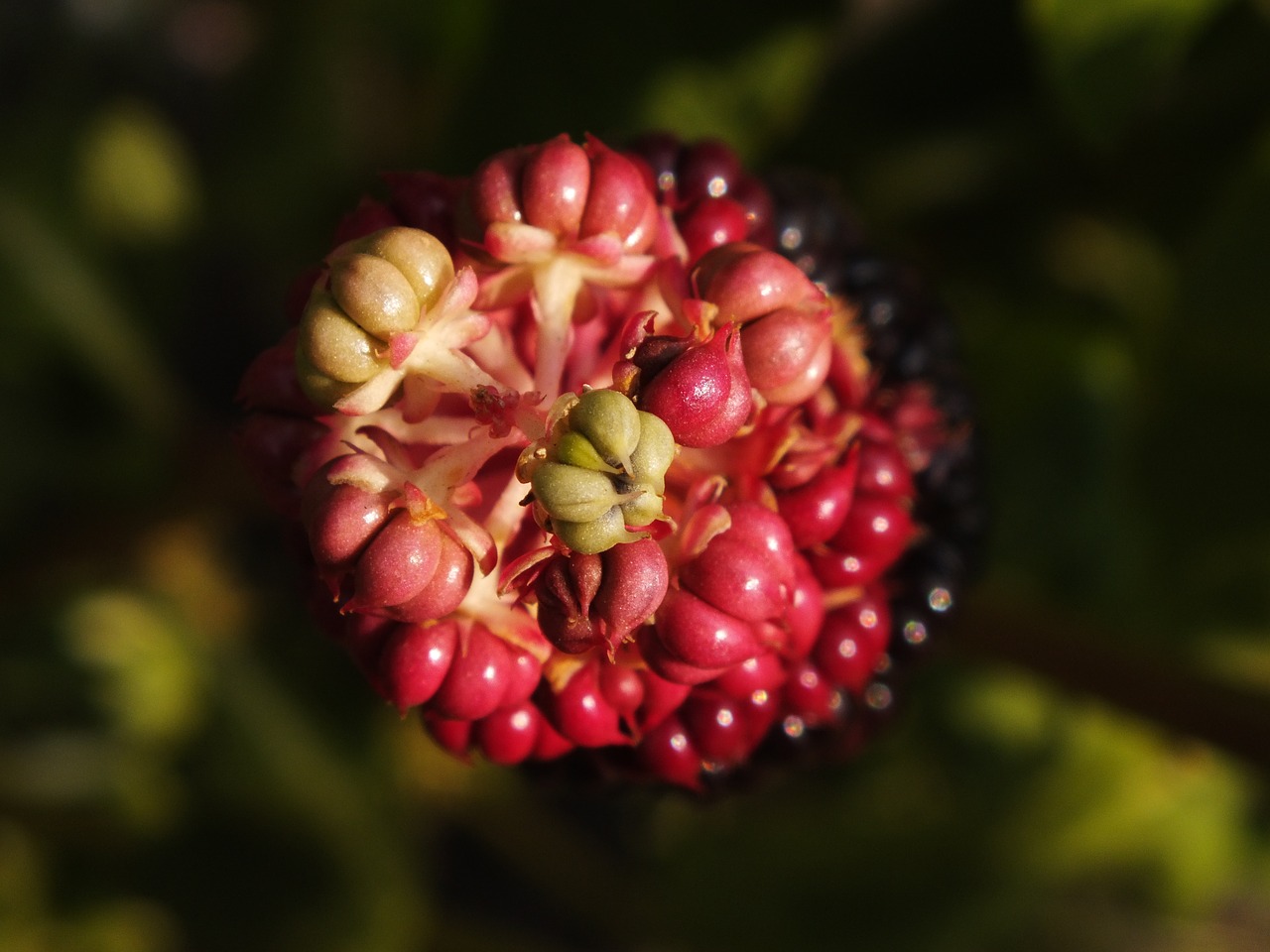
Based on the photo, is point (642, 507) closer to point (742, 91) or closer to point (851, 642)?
point (851, 642)

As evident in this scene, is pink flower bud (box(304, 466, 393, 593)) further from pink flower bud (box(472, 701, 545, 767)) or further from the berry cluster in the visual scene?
pink flower bud (box(472, 701, 545, 767))

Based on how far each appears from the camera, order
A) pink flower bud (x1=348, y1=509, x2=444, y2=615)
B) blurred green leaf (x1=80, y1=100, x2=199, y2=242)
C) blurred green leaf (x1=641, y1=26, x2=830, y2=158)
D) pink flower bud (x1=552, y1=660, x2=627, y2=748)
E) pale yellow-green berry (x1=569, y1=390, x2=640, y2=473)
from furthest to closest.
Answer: blurred green leaf (x1=80, y1=100, x2=199, y2=242)
blurred green leaf (x1=641, y1=26, x2=830, y2=158)
pink flower bud (x1=552, y1=660, x2=627, y2=748)
pink flower bud (x1=348, y1=509, x2=444, y2=615)
pale yellow-green berry (x1=569, y1=390, x2=640, y2=473)

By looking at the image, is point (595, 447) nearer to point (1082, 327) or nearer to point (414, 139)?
point (1082, 327)

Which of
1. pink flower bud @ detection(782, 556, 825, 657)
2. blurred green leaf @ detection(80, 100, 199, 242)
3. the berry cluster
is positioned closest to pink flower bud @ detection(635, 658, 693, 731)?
the berry cluster

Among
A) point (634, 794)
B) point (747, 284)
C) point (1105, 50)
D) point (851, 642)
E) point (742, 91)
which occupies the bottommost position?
point (634, 794)

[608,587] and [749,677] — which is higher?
[608,587]

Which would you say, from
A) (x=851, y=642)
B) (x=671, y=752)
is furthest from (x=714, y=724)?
(x=851, y=642)

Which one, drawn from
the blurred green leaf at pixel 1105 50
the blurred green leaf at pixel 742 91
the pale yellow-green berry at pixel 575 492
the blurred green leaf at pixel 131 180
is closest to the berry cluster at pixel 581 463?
the pale yellow-green berry at pixel 575 492
